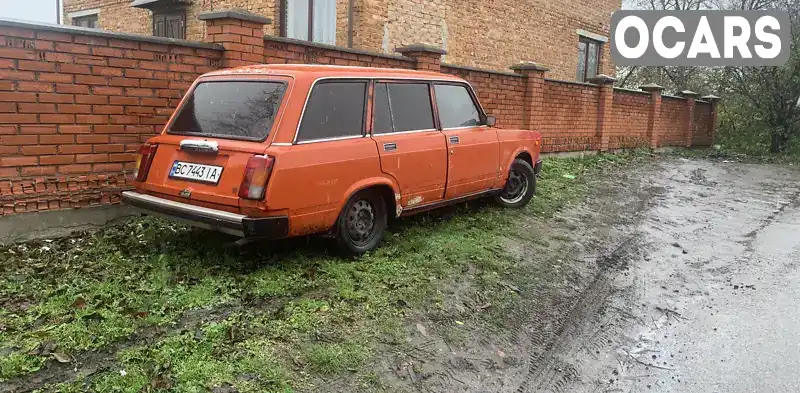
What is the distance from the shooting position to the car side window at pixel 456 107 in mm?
5988

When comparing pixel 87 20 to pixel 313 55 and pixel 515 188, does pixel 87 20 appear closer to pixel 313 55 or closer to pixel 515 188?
pixel 313 55

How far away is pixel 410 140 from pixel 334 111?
89 centimetres

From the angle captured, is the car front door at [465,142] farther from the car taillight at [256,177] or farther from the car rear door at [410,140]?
the car taillight at [256,177]

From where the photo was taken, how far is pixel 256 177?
13.4 feet

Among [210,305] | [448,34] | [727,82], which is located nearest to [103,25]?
[448,34]

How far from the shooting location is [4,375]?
293 cm

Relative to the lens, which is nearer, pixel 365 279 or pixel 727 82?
pixel 365 279

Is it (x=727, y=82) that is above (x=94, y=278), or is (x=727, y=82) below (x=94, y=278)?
above

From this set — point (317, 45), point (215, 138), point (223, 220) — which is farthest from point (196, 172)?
point (317, 45)

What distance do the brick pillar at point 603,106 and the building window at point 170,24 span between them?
31.2 feet

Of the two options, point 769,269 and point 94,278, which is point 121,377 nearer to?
point 94,278

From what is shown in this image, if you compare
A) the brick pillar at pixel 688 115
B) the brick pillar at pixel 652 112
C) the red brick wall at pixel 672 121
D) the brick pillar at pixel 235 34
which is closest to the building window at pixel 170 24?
the brick pillar at pixel 235 34

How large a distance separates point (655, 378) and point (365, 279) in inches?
82.9

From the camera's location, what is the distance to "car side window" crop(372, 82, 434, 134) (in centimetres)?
521
